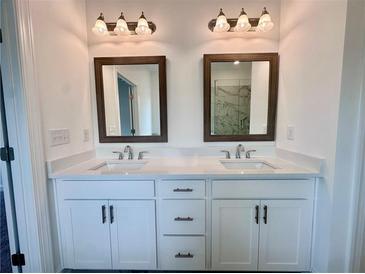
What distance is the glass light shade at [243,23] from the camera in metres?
1.69

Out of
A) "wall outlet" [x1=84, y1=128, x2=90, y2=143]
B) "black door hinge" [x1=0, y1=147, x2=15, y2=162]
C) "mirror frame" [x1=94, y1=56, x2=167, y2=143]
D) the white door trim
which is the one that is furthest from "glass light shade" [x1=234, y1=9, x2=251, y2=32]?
"black door hinge" [x1=0, y1=147, x2=15, y2=162]

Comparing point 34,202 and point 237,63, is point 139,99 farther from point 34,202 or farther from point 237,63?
point 34,202

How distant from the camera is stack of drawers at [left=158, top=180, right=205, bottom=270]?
1426mm

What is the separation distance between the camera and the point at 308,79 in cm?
147

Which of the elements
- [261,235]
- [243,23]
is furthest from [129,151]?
[243,23]

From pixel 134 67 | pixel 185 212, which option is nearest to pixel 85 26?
pixel 134 67

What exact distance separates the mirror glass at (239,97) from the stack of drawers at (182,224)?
771 mm

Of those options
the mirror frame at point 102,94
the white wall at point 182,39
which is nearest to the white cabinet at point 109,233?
Answer: the mirror frame at point 102,94

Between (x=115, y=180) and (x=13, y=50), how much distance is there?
107 cm

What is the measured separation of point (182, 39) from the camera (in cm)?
186

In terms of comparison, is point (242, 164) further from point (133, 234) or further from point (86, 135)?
point (86, 135)

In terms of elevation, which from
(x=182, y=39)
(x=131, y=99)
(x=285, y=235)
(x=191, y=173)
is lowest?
(x=285, y=235)

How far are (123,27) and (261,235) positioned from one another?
213cm

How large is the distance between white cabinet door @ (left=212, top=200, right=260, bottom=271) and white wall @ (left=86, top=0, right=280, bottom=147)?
0.97 metres
